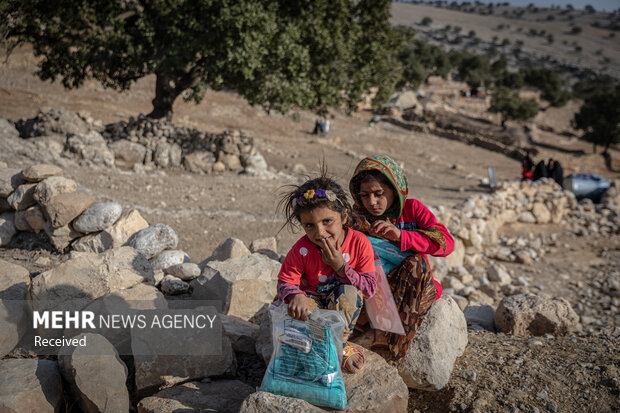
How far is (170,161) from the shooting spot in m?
10.4

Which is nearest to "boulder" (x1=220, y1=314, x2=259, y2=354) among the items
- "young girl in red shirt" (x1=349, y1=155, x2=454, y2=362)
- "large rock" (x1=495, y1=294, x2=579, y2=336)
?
"young girl in red shirt" (x1=349, y1=155, x2=454, y2=362)

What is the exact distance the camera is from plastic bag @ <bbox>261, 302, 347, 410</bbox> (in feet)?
7.10

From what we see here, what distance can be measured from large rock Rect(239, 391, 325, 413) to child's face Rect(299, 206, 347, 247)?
83 centimetres

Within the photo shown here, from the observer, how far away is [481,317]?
4344 millimetres

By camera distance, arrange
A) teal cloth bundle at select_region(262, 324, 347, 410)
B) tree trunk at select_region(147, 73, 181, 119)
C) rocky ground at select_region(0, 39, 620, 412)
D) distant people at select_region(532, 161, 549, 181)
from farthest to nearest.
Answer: distant people at select_region(532, 161, 549, 181), tree trunk at select_region(147, 73, 181, 119), rocky ground at select_region(0, 39, 620, 412), teal cloth bundle at select_region(262, 324, 347, 410)

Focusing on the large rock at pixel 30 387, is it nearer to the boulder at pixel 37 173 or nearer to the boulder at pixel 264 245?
the boulder at pixel 264 245

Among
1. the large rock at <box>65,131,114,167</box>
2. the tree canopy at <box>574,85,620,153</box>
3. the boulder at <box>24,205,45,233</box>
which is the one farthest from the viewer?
the tree canopy at <box>574,85,620,153</box>

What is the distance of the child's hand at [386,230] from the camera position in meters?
2.56

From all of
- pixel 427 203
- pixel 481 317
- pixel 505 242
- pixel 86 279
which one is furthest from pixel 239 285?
pixel 505 242

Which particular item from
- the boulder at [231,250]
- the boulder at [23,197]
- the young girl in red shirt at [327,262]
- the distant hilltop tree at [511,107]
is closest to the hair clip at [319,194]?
the young girl in red shirt at [327,262]

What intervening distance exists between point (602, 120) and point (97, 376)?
33606 millimetres

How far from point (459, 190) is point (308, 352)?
455 inches

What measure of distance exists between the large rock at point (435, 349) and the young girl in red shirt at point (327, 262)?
1.55 ft

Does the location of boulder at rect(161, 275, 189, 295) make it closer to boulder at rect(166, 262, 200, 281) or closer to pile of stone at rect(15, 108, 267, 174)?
boulder at rect(166, 262, 200, 281)
